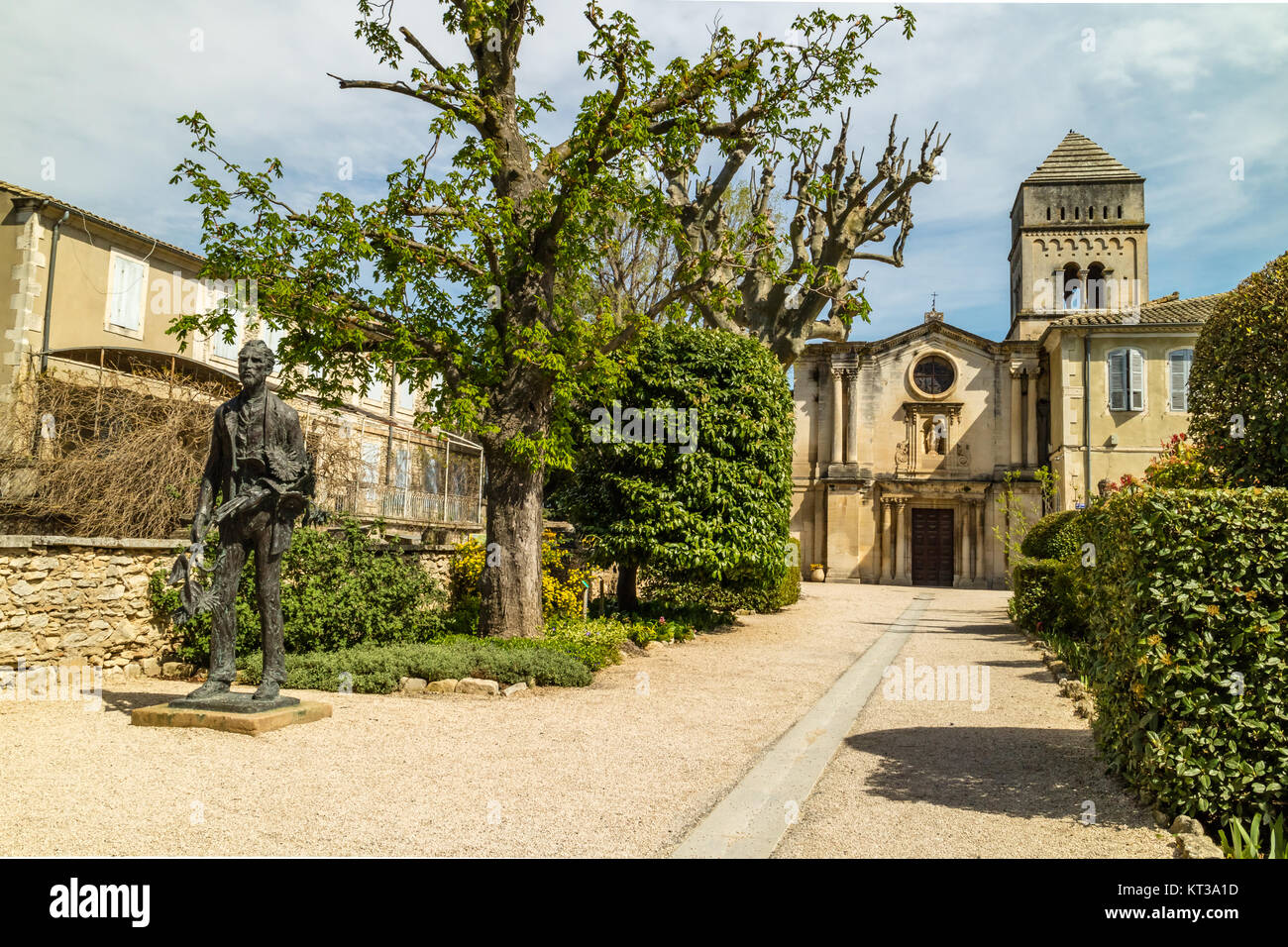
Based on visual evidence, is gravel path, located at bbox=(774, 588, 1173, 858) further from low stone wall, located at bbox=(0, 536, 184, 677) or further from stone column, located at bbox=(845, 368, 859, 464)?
stone column, located at bbox=(845, 368, 859, 464)

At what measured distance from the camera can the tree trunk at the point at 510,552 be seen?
10414 millimetres

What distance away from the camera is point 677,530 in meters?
13.3

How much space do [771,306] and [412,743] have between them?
13.2 meters

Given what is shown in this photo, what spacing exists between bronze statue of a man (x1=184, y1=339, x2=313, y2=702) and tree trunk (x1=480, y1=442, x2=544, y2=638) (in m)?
3.67

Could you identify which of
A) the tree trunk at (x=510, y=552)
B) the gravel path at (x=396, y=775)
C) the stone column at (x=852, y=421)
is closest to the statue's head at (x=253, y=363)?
the gravel path at (x=396, y=775)

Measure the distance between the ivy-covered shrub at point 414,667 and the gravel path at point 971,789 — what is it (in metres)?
3.28

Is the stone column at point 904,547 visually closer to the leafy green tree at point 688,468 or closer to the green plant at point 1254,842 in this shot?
the leafy green tree at point 688,468

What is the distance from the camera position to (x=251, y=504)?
6.61 m

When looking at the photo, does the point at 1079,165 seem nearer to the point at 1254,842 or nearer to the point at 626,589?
the point at 626,589

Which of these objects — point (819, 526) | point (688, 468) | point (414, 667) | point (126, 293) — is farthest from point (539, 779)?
point (819, 526)

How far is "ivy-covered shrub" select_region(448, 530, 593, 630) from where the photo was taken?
12.4 m

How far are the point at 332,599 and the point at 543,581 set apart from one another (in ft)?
12.1
